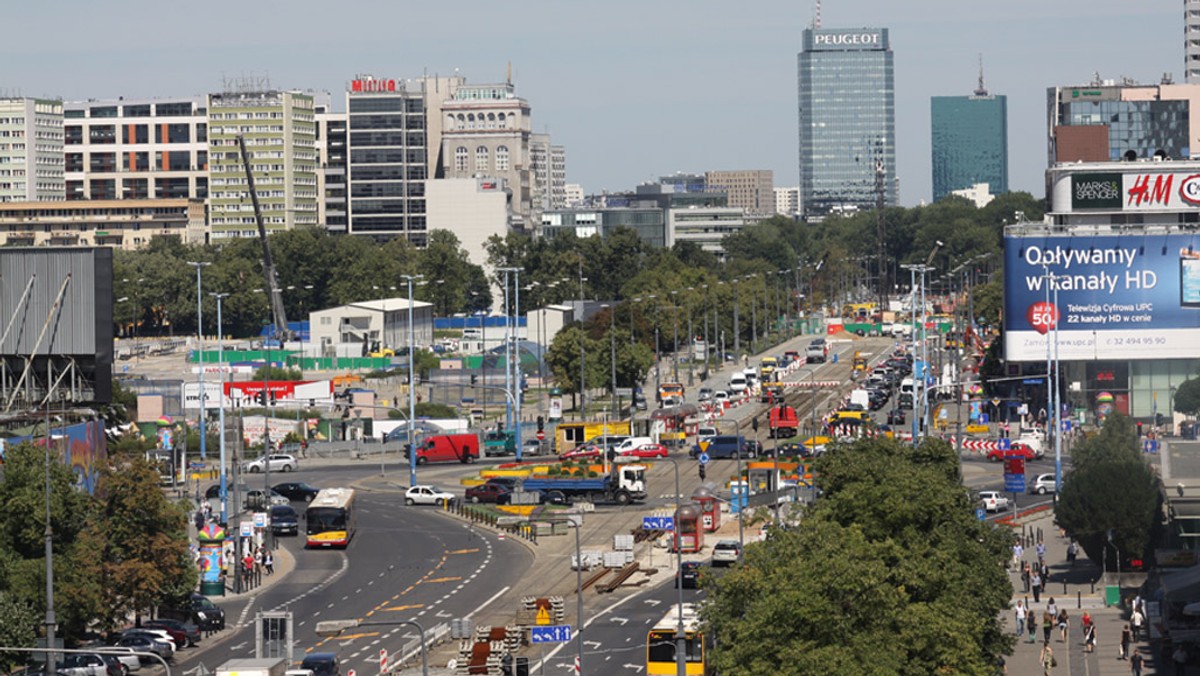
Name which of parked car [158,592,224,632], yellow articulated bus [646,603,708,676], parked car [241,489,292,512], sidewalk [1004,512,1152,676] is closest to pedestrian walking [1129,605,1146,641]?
sidewalk [1004,512,1152,676]

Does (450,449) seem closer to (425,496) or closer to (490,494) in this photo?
(425,496)

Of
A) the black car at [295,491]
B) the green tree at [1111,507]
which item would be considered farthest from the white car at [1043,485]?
the black car at [295,491]

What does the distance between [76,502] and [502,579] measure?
20.2 meters

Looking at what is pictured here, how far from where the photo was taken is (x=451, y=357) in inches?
7377

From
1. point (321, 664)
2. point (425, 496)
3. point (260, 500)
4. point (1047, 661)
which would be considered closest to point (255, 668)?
point (321, 664)

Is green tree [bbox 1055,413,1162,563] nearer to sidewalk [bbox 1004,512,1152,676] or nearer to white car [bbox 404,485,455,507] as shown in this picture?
sidewalk [bbox 1004,512,1152,676]

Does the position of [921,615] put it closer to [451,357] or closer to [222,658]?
[222,658]

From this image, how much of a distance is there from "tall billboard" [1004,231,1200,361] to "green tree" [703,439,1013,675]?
65075 mm

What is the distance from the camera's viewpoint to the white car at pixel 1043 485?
9956 centimetres

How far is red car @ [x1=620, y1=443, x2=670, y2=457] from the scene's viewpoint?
113250mm

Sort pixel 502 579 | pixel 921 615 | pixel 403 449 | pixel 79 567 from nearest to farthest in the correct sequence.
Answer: pixel 921 615 → pixel 79 567 → pixel 502 579 → pixel 403 449

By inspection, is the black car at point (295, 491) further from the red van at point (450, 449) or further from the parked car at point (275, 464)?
the red van at point (450, 449)

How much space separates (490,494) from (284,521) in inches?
448

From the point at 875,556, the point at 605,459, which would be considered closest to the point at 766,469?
the point at 605,459
